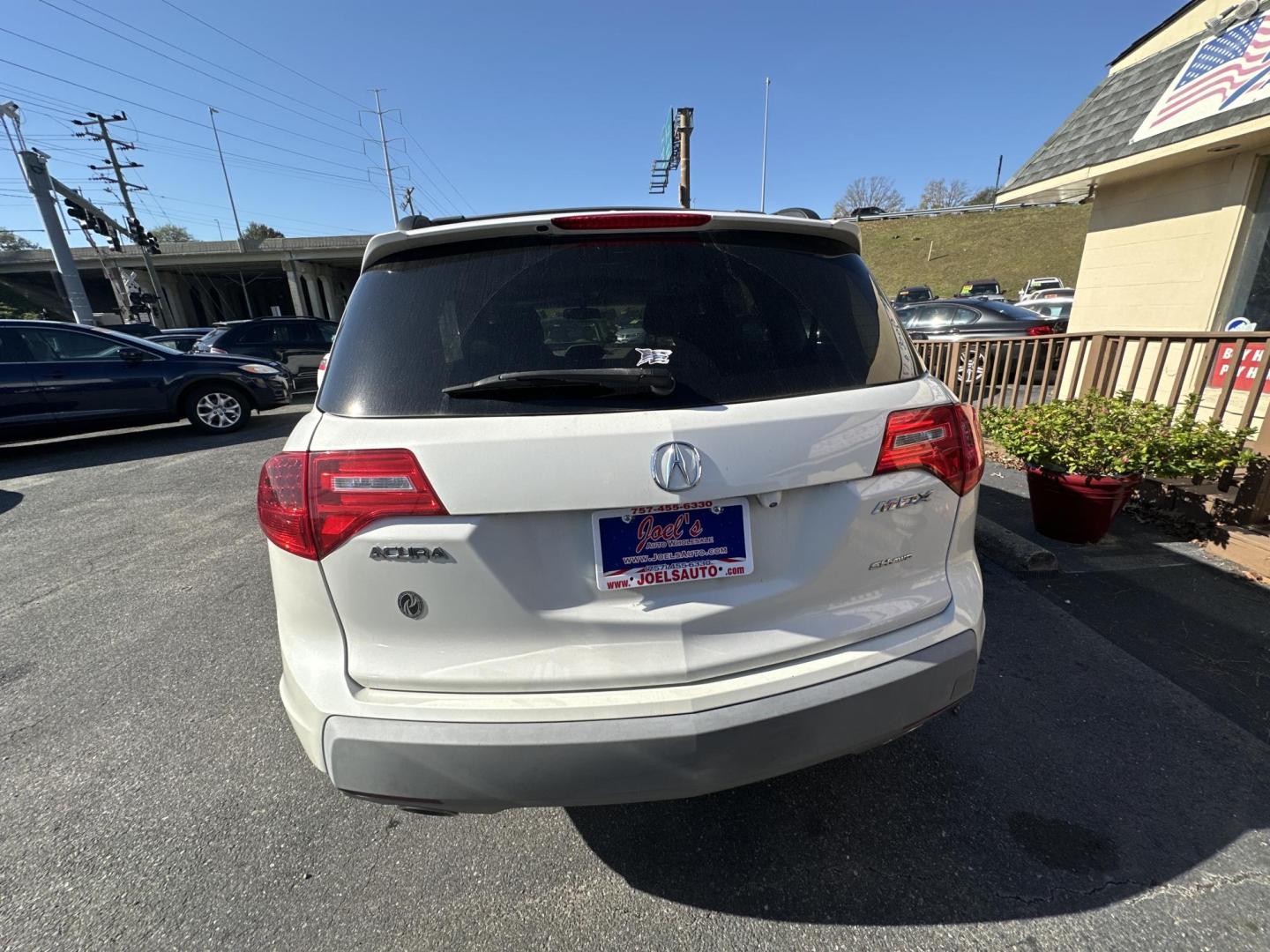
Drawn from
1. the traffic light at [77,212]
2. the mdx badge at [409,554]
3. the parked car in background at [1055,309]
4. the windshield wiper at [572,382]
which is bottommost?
the parked car in background at [1055,309]

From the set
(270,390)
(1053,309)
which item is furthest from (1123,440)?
(1053,309)

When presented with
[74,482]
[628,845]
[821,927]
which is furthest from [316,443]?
[74,482]

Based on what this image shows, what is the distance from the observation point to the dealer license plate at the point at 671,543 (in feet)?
4.42

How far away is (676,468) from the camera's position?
4.32 feet

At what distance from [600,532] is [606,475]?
0.14 metres

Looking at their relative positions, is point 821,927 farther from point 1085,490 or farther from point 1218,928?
point 1085,490

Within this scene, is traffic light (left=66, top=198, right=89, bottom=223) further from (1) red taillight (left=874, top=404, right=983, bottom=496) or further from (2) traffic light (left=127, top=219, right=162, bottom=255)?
(1) red taillight (left=874, top=404, right=983, bottom=496)

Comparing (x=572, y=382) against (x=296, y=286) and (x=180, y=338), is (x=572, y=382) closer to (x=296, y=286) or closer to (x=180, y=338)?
(x=180, y=338)

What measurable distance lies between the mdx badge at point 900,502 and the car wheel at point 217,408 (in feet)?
32.3

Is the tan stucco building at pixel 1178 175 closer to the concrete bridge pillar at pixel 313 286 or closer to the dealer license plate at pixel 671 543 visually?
the dealer license plate at pixel 671 543

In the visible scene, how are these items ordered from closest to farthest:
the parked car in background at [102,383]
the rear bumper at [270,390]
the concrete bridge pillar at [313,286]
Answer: the parked car in background at [102,383], the rear bumper at [270,390], the concrete bridge pillar at [313,286]

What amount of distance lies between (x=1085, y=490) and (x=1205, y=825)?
2.34m

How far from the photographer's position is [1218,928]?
1.50m

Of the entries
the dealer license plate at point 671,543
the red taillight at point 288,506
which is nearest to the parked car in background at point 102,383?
the red taillight at point 288,506
